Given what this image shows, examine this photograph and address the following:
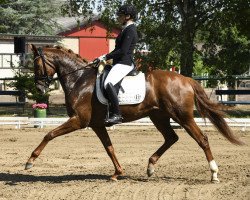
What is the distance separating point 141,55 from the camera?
26938 millimetres

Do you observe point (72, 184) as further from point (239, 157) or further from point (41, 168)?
point (239, 157)

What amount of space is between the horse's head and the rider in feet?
3.41

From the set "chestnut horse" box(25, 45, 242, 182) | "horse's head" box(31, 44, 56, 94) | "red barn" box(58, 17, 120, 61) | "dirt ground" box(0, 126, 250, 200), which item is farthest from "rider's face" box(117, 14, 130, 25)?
"red barn" box(58, 17, 120, 61)

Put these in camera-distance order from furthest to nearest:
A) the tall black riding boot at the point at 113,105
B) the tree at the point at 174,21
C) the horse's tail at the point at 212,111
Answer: the tree at the point at 174,21 → the horse's tail at the point at 212,111 → the tall black riding boot at the point at 113,105

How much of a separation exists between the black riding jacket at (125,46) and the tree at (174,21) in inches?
584

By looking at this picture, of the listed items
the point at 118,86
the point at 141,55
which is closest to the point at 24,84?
the point at 141,55

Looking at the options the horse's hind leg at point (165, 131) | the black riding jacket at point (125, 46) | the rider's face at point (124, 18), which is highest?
the rider's face at point (124, 18)

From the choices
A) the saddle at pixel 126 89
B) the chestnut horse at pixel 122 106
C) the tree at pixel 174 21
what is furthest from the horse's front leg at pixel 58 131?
the tree at pixel 174 21

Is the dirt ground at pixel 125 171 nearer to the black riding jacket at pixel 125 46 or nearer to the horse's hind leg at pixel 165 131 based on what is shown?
the horse's hind leg at pixel 165 131

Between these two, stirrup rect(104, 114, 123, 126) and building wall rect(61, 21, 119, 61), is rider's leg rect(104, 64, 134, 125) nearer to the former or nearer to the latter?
stirrup rect(104, 114, 123, 126)

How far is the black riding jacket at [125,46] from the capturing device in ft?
35.7

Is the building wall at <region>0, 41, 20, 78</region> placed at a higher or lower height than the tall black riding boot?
lower

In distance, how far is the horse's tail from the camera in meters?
11.5

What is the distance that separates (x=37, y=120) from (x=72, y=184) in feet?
36.9
